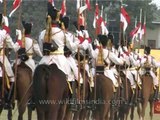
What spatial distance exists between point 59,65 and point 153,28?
179 ft

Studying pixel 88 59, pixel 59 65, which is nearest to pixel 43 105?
pixel 59 65

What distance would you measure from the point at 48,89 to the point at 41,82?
0.72ft

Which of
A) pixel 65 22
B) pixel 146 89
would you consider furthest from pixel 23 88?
pixel 146 89

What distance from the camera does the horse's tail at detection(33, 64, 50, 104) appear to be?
1209 cm

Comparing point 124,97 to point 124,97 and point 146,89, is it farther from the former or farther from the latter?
point 146,89

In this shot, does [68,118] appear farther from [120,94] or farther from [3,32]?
[120,94]

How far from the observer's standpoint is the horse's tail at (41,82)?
1209 centimetres

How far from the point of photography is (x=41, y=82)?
12.1 meters

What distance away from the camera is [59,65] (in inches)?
493

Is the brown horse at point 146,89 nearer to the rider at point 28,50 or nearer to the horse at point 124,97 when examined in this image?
the horse at point 124,97

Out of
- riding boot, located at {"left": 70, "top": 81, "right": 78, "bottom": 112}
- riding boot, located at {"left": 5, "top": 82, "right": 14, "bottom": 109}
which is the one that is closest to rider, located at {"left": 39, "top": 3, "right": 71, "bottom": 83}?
riding boot, located at {"left": 70, "top": 81, "right": 78, "bottom": 112}

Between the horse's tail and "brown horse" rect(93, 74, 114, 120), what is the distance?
455cm

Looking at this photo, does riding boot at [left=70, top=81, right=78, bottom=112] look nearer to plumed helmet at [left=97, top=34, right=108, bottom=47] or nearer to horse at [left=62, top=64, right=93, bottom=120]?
horse at [left=62, top=64, right=93, bottom=120]

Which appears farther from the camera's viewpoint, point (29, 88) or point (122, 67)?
point (122, 67)
